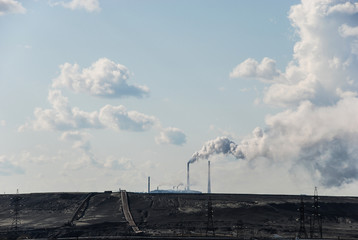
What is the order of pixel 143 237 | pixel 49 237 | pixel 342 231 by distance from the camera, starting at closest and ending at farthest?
pixel 143 237 → pixel 49 237 → pixel 342 231

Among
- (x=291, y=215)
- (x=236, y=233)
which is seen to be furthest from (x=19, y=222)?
(x=291, y=215)

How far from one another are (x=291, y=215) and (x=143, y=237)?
6587cm

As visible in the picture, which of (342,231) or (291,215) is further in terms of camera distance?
(291,215)

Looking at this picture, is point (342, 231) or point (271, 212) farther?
point (271, 212)

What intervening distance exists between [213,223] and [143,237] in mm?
36152

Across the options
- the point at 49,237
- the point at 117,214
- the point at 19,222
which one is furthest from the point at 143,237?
the point at 19,222

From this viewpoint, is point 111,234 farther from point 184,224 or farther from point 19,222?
point 19,222

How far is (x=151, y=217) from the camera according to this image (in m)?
192

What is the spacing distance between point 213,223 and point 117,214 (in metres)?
35.8

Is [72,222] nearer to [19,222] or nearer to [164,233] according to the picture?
[19,222]

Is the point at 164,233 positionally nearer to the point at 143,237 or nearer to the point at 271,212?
the point at 143,237

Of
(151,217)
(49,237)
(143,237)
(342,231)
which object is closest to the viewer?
(143,237)

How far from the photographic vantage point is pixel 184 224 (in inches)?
7175

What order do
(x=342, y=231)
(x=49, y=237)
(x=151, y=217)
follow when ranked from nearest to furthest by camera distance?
1. (x=49, y=237)
2. (x=342, y=231)
3. (x=151, y=217)
